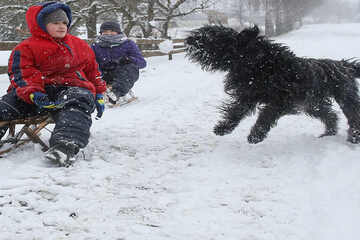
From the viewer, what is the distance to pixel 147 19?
17.3 metres

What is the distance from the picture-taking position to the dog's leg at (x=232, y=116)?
11.2 feet

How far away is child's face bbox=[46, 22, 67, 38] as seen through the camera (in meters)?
2.97

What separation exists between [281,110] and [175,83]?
428 centimetres

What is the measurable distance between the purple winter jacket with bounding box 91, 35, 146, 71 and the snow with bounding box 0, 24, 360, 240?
6.89 feet

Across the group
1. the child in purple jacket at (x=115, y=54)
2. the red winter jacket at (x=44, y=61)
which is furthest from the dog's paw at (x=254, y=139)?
the child in purple jacket at (x=115, y=54)

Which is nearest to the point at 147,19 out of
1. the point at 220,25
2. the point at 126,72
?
the point at 126,72

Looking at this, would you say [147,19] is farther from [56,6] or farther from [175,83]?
[56,6]

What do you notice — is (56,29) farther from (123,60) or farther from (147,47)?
(147,47)

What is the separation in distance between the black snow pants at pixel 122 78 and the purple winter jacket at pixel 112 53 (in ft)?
0.34

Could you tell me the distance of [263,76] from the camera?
3.16 m

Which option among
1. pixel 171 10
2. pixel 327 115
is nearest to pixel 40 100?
pixel 327 115

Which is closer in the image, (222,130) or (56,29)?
(56,29)

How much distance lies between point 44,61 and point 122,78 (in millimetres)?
2315

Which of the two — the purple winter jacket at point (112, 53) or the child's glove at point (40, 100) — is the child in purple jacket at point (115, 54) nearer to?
the purple winter jacket at point (112, 53)
